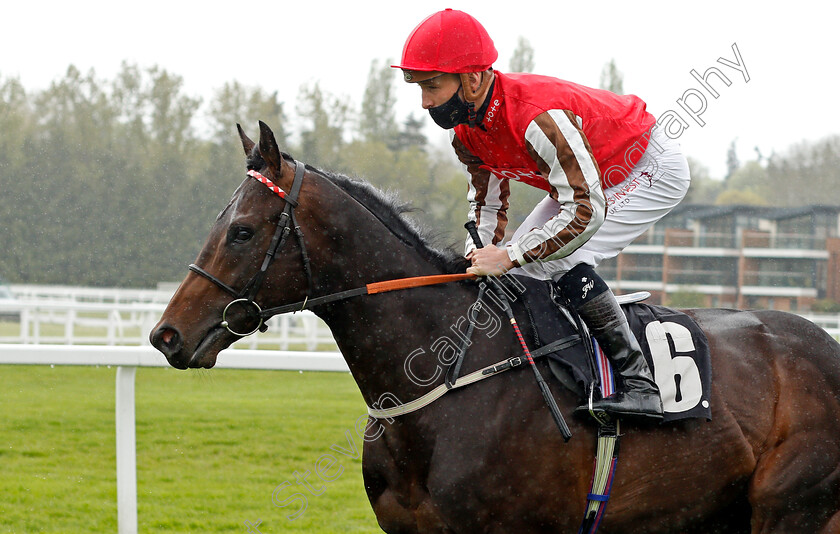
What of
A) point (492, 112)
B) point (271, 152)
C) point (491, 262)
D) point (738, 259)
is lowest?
point (738, 259)

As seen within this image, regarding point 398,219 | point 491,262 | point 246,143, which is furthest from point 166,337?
point 491,262

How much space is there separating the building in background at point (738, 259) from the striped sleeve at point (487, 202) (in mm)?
19568

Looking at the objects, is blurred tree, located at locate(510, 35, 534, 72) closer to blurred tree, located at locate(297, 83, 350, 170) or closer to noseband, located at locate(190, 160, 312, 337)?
blurred tree, located at locate(297, 83, 350, 170)

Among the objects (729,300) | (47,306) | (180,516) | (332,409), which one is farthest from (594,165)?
(729,300)

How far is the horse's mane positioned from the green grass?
0.81m

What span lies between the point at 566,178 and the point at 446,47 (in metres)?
0.57

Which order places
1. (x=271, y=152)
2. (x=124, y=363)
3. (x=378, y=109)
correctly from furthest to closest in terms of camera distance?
(x=378, y=109) < (x=124, y=363) < (x=271, y=152)

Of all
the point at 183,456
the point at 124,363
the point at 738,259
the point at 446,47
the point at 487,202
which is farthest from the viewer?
the point at 738,259

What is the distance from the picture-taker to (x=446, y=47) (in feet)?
8.44

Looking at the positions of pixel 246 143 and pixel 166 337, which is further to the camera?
pixel 246 143

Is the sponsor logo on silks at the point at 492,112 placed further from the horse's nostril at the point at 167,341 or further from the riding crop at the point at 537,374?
the horse's nostril at the point at 167,341

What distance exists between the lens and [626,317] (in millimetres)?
2771

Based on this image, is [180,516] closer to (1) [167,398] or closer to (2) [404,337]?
(2) [404,337]

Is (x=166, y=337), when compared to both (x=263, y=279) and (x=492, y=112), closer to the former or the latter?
(x=263, y=279)
